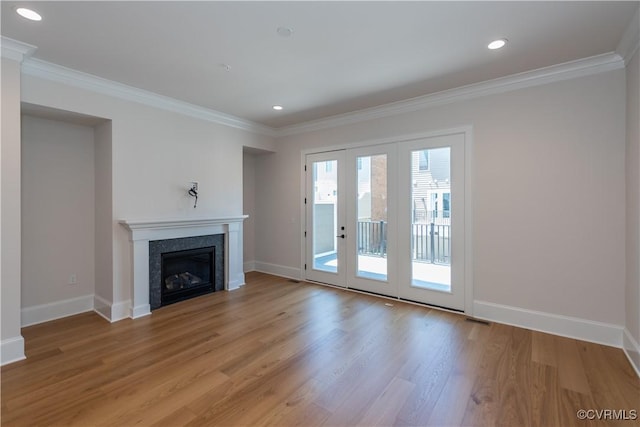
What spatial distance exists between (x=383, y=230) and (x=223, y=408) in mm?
3066

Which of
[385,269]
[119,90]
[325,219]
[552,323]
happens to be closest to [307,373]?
[385,269]

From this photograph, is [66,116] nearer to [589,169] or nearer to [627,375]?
[589,169]

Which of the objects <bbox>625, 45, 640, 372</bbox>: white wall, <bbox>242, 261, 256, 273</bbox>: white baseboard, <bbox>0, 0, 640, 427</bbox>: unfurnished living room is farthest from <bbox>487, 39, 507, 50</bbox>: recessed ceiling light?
<bbox>242, 261, 256, 273</bbox>: white baseboard

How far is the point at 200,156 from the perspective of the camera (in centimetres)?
451

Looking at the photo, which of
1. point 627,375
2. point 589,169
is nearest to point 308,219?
point 589,169

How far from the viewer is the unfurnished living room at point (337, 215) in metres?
2.21

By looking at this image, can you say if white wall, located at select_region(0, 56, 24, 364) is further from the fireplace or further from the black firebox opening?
the black firebox opening

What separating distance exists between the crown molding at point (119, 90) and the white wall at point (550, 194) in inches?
122

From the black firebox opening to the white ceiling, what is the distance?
2.28m

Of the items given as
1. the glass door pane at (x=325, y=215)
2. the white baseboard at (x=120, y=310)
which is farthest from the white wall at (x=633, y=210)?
the white baseboard at (x=120, y=310)

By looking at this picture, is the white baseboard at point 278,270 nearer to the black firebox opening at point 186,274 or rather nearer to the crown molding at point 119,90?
the black firebox opening at point 186,274

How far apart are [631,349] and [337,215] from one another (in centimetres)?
357

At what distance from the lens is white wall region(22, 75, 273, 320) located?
3383mm

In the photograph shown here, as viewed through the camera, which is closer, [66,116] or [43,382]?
[43,382]
